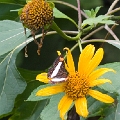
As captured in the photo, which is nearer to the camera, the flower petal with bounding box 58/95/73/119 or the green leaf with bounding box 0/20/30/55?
the flower petal with bounding box 58/95/73/119

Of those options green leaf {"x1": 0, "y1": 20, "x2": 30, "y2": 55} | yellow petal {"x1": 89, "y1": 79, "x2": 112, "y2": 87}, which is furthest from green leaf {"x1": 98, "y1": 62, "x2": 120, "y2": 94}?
green leaf {"x1": 0, "y1": 20, "x2": 30, "y2": 55}

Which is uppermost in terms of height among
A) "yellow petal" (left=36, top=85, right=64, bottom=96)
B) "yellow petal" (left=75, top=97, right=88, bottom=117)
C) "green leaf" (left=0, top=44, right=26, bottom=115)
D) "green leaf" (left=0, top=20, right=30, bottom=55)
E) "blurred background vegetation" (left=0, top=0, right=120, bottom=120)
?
"green leaf" (left=0, top=20, right=30, bottom=55)

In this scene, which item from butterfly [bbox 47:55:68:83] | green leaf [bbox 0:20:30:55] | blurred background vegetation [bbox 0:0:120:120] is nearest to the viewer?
butterfly [bbox 47:55:68:83]

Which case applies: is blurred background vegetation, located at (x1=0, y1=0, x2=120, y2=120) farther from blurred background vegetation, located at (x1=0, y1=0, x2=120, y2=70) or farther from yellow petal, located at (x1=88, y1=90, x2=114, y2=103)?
yellow petal, located at (x1=88, y1=90, x2=114, y2=103)

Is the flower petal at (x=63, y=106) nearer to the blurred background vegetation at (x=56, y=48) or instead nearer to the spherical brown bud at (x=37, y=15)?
the spherical brown bud at (x=37, y=15)

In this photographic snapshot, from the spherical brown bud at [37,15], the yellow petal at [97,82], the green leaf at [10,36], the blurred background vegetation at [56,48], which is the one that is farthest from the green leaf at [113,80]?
the blurred background vegetation at [56,48]

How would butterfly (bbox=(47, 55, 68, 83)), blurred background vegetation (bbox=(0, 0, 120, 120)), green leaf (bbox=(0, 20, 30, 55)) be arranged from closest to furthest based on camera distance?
butterfly (bbox=(47, 55, 68, 83))
green leaf (bbox=(0, 20, 30, 55))
blurred background vegetation (bbox=(0, 0, 120, 120))

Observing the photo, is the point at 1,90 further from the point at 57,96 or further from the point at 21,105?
the point at 57,96

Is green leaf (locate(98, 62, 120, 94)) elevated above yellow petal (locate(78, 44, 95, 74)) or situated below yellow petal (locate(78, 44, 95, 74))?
below
